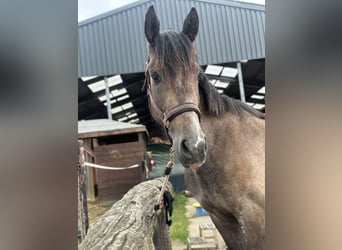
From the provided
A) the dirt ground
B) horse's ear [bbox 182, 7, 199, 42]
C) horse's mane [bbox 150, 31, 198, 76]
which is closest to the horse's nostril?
horse's mane [bbox 150, 31, 198, 76]

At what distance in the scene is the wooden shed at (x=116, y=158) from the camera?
982 millimetres

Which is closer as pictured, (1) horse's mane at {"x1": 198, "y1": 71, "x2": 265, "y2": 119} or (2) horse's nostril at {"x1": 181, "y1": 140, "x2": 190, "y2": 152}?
(2) horse's nostril at {"x1": 181, "y1": 140, "x2": 190, "y2": 152}

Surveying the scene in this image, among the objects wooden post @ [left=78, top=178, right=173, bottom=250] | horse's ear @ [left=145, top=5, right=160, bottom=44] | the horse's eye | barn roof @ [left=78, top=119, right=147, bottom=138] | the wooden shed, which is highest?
horse's ear @ [left=145, top=5, right=160, bottom=44]

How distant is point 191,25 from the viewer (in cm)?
67

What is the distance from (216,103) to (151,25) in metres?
0.27

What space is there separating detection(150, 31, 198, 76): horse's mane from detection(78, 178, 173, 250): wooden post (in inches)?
15.0

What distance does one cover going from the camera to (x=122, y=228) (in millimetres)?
779

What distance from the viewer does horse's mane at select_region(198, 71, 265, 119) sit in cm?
74

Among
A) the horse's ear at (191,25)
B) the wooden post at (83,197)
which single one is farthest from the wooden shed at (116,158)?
the horse's ear at (191,25)

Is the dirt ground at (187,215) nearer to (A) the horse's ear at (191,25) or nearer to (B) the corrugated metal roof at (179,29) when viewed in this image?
(B) the corrugated metal roof at (179,29)

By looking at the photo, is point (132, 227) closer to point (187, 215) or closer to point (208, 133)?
point (208, 133)

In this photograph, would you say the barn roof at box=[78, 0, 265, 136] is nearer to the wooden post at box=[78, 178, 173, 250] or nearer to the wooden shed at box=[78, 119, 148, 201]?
the wooden shed at box=[78, 119, 148, 201]
